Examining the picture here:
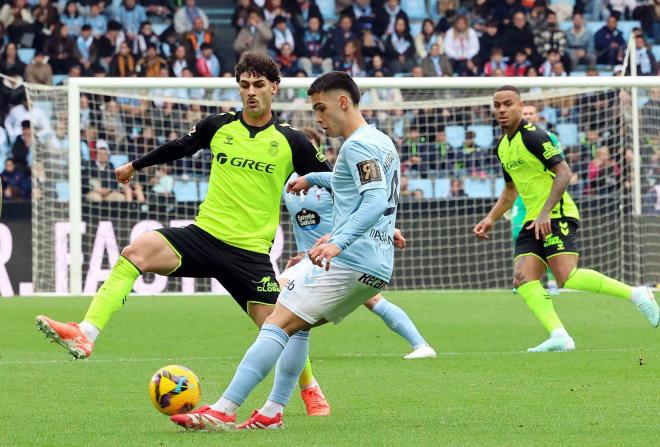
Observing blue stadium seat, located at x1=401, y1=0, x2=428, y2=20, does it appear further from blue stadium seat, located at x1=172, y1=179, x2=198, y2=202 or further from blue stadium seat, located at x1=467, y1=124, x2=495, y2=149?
blue stadium seat, located at x1=172, y1=179, x2=198, y2=202

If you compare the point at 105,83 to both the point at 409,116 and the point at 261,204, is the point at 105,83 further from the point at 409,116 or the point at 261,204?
the point at 261,204

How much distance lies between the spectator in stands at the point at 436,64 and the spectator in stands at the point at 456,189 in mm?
4601

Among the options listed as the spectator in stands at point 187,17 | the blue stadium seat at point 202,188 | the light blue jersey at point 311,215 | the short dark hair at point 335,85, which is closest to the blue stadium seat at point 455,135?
the blue stadium seat at point 202,188

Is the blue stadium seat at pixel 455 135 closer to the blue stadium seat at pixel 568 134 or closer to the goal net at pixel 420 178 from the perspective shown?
the goal net at pixel 420 178

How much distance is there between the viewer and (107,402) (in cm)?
788

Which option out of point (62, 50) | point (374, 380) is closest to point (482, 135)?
point (62, 50)

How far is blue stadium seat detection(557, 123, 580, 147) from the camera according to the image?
20.5m

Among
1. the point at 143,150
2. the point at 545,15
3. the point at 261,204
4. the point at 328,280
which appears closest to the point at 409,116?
the point at 143,150

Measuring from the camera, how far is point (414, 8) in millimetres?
26094

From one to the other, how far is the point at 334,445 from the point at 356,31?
63.9ft

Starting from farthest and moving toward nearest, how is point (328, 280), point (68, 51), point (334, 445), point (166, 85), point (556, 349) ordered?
point (68, 51) < point (166, 85) < point (556, 349) < point (328, 280) < point (334, 445)

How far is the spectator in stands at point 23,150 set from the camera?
20.9 metres

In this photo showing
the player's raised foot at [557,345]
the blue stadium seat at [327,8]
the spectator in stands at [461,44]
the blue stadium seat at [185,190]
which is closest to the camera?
the player's raised foot at [557,345]

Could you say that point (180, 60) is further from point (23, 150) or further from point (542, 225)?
point (542, 225)
